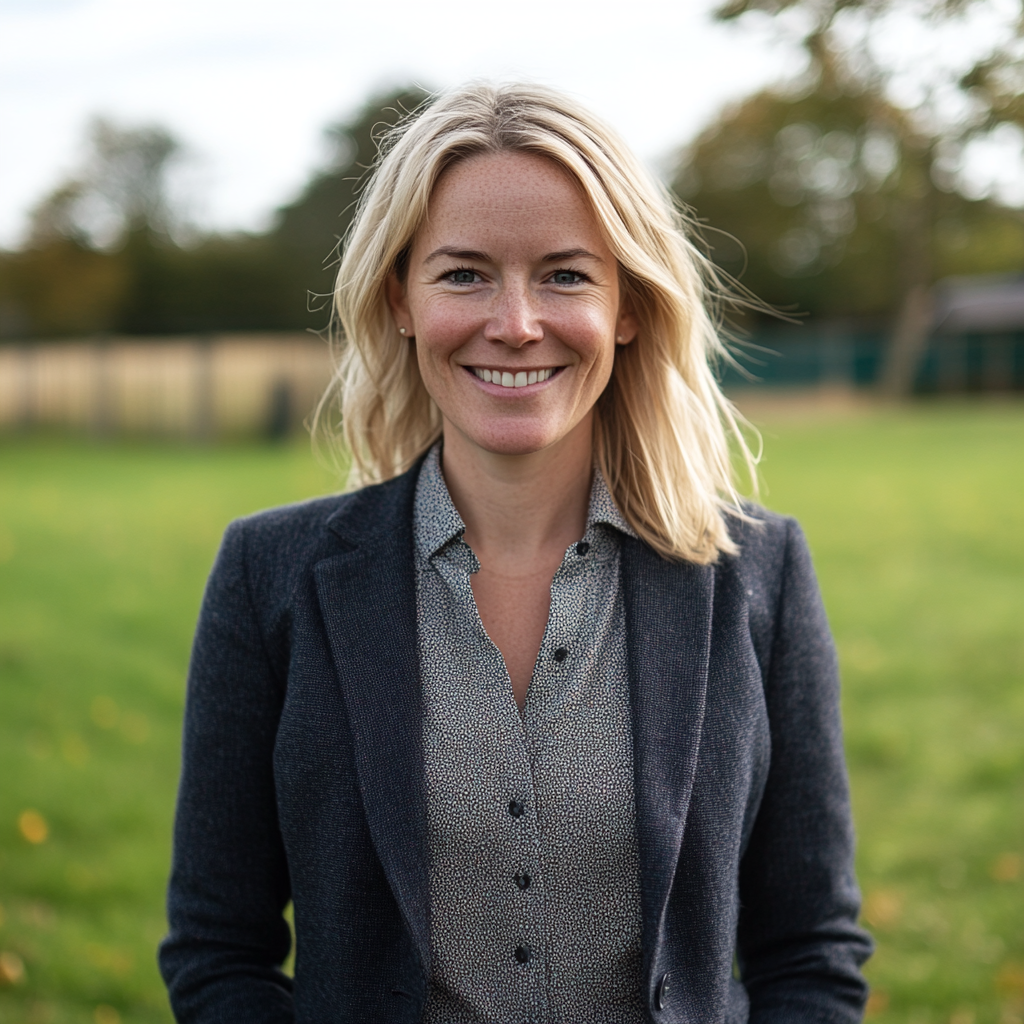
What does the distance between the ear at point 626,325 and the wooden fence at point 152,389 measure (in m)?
23.3

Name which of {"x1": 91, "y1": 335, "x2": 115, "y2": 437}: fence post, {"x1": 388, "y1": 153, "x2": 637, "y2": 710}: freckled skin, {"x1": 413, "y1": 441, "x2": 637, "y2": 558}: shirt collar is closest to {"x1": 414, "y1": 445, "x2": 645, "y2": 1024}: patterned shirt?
{"x1": 388, "y1": 153, "x2": 637, "y2": 710}: freckled skin

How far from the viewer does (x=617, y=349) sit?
8.14 ft

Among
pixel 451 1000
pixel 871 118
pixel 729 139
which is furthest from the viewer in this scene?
pixel 729 139

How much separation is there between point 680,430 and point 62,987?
3.20 metres

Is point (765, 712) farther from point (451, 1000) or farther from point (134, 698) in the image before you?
point (134, 698)

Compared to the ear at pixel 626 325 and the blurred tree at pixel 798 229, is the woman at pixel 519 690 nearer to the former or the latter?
the ear at pixel 626 325

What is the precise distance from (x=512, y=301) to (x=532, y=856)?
38.5 inches

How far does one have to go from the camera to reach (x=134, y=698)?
717cm

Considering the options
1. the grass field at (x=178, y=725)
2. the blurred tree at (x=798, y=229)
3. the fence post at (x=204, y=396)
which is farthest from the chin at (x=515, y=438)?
the blurred tree at (x=798, y=229)

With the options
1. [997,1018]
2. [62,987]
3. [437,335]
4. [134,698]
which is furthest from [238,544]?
[134,698]

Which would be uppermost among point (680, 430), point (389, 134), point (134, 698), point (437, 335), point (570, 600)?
point (389, 134)

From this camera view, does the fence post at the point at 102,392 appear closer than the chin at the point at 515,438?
No

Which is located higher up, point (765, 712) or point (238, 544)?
point (238, 544)

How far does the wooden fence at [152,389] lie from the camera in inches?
979
